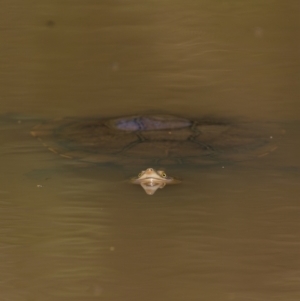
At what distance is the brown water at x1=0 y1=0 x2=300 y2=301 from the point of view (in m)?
2.02

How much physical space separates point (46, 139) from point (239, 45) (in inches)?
60.6

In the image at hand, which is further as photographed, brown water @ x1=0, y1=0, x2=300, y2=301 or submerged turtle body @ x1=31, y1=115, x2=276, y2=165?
submerged turtle body @ x1=31, y1=115, x2=276, y2=165

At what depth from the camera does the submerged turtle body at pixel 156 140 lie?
107 inches

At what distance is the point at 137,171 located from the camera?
8.57 feet

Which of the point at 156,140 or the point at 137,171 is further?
the point at 156,140

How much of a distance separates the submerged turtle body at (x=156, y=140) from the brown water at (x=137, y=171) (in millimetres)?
62

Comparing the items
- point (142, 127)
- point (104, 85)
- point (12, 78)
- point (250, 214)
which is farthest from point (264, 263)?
point (12, 78)

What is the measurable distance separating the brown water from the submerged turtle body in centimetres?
6

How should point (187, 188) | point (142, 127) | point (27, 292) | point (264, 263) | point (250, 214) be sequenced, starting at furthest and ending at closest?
point (142, 127), point (187, 188), point (250, 214), point (264, 263), point (27, 292)

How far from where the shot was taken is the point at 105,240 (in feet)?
7.22

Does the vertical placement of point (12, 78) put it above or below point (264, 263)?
above

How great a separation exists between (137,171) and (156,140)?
0.23 meters

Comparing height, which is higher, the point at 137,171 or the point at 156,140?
the point at 156,140

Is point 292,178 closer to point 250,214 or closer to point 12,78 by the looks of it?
point 250,214
